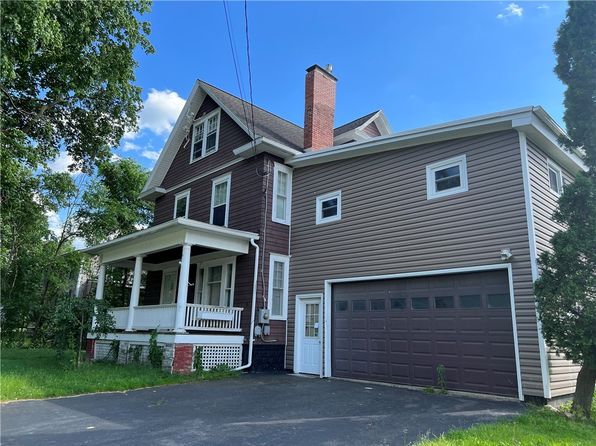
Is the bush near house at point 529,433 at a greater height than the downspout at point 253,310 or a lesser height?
lesser

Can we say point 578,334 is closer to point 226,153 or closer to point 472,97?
point 472,97

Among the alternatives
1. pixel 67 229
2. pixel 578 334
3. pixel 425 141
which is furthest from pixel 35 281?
pixel 578 334

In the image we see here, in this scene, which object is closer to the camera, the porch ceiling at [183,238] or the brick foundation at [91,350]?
the porch ceiling at [183,238]

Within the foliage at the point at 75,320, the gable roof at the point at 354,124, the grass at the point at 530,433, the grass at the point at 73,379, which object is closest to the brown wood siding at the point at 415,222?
the grass at the point at 530,433

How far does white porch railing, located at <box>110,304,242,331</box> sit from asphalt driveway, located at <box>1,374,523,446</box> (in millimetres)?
2329

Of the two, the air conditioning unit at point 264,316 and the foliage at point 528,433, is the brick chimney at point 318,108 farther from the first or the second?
the foliage at point 528,433

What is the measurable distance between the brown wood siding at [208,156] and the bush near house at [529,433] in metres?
10.4

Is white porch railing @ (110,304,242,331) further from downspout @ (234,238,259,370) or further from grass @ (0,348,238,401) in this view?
grass @ (0,348,238,401)

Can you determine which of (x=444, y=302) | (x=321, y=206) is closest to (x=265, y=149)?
(x=321, y=206)

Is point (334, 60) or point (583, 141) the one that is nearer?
point (583, 141)

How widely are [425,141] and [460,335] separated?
176 inches

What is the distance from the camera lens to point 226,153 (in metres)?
14.6

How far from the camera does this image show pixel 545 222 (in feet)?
29.2

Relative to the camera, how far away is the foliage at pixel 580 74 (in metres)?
7.04
